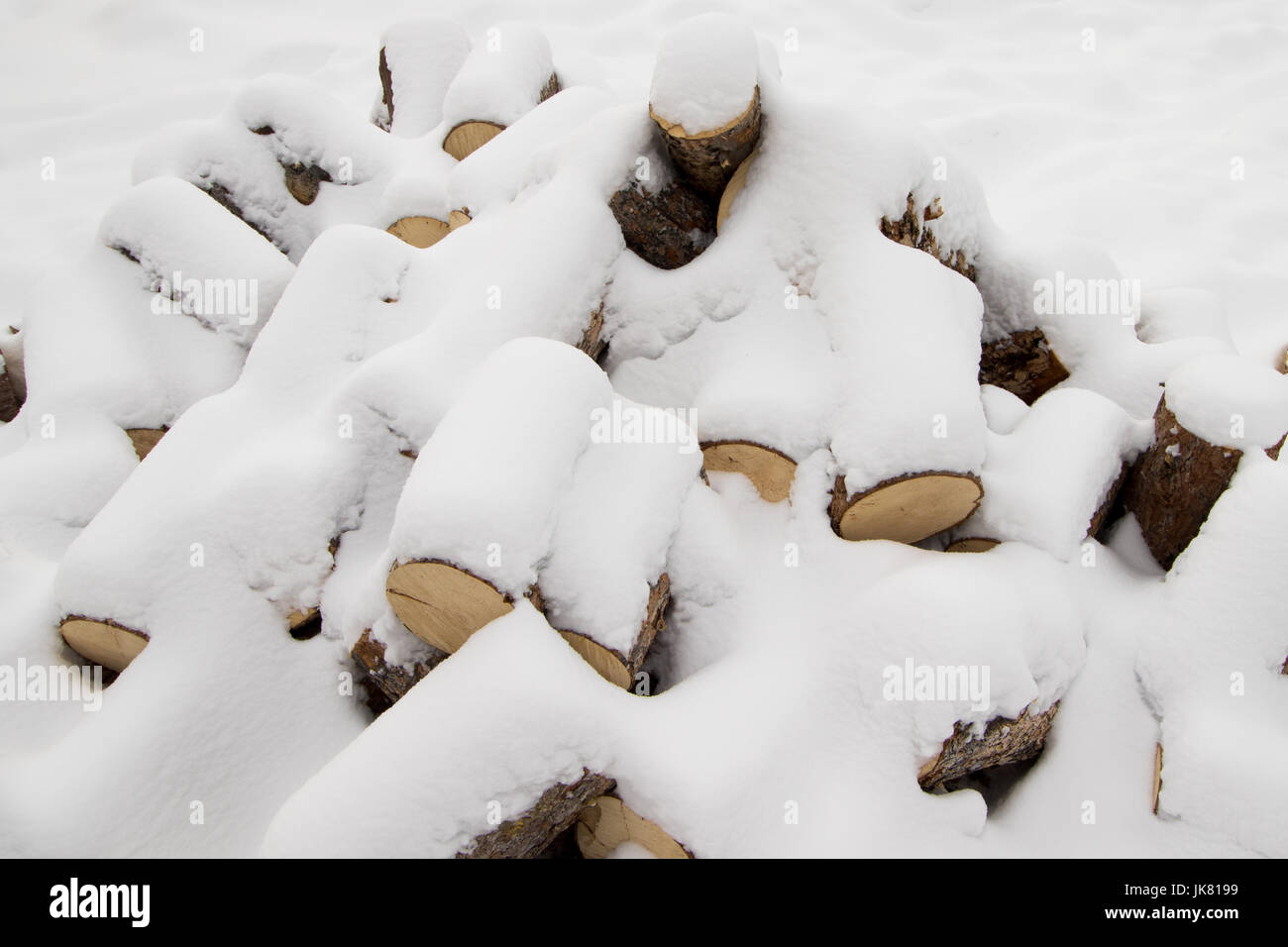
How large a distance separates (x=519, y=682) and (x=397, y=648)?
365 millimetres

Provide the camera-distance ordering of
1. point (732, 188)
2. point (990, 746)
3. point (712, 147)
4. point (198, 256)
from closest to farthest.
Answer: point (990, 746) → point (712, 147) → point (732, 188) → point (198, 256)

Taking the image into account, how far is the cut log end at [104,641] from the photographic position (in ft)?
5.69

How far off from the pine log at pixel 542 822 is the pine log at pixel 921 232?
4.74ft

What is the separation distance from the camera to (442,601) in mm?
1481

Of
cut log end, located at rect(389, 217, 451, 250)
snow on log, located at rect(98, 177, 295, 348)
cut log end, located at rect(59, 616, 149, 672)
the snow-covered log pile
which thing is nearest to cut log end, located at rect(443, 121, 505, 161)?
cut log end, located at rect(389, 217, 451, 250)

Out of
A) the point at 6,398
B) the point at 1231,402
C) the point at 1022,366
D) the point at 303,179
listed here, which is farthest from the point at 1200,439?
the point at 6,398

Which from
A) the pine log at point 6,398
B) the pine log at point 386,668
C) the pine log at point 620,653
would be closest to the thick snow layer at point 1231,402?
the pine log at point 620,653

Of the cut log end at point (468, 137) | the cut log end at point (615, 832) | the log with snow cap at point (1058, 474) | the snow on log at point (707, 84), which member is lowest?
the cut log end at point (615, 832)

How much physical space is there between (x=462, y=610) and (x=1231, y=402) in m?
1.63

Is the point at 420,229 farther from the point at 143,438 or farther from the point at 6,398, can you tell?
the point at 6,398

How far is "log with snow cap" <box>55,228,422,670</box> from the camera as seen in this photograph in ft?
5.69

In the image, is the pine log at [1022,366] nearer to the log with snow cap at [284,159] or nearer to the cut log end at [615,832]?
the cut log end at [615,832]

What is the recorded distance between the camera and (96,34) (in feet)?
18.3
